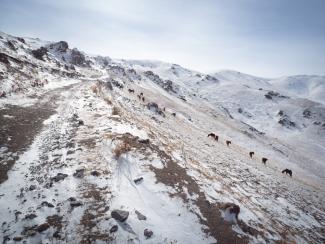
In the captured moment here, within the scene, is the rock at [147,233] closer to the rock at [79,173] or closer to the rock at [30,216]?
the rock at [30,216]

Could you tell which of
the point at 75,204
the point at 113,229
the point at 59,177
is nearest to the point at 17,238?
the point at 75,204

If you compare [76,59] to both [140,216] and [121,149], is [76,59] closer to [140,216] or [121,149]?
[121,149]

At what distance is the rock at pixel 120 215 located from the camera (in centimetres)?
815

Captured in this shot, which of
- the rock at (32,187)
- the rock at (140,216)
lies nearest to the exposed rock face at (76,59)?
the rock at (32,187)

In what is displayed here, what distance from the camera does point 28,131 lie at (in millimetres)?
14906

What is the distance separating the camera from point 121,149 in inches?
485

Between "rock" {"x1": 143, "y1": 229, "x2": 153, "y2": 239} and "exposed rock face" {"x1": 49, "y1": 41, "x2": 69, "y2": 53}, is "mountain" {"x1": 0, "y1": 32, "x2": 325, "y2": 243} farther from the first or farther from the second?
"exposed rock face" {"x1": 49, "y1": 41, "x2": 69, "y2": 53}

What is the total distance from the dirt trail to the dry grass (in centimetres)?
472

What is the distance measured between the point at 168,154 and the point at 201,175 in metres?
2.35

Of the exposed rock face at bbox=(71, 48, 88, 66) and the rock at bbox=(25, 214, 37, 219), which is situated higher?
the exposed rock face at bbox=(71, 48, 88, 66)

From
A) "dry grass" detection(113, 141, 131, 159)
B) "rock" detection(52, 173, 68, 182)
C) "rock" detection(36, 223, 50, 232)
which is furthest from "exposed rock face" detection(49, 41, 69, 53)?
"rock" detection(36, 223, 50, 232)

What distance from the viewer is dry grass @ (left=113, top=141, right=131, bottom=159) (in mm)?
11992

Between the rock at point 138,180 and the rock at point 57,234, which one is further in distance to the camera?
the rock at point 138,180

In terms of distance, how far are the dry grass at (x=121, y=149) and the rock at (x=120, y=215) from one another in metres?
3.90
